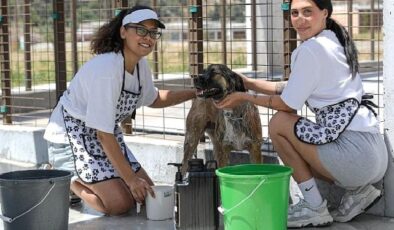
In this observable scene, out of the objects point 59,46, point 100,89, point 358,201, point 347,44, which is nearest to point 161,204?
point 100,89

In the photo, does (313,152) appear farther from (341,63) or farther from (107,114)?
(107,114)

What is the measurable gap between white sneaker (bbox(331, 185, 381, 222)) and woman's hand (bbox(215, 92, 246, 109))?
1008 millimetres

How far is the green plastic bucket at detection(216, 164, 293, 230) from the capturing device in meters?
4.53

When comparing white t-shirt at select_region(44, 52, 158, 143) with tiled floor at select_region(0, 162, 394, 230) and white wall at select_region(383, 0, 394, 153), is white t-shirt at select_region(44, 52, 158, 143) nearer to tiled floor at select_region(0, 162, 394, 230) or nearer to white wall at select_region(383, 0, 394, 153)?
tiled floor at select_region(0, 162, 394, 230)

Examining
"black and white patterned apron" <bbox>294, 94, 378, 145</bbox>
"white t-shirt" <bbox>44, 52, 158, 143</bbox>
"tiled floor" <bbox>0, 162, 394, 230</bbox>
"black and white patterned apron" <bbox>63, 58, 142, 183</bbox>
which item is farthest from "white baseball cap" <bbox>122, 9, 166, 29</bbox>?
"tiled floor" <bbox>0, 162, 394, 230</bbox>

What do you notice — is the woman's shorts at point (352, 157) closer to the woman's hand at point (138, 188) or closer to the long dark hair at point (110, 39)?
the woman's hand at point (138, 188)

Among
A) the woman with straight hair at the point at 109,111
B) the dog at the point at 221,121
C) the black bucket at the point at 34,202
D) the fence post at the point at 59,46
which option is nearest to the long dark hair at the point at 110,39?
the woman with straight hair at the point at 109,111

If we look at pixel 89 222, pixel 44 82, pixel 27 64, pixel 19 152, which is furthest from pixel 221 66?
pixel 44 82

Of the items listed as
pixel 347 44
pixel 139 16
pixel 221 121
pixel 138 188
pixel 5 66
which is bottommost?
pixel 138 188

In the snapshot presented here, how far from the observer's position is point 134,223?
552 cm

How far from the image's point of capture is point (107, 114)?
17.7 ft

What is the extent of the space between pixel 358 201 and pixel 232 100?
1.12 m

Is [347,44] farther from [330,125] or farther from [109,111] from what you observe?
[109,111]

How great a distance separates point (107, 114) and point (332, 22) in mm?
1674
